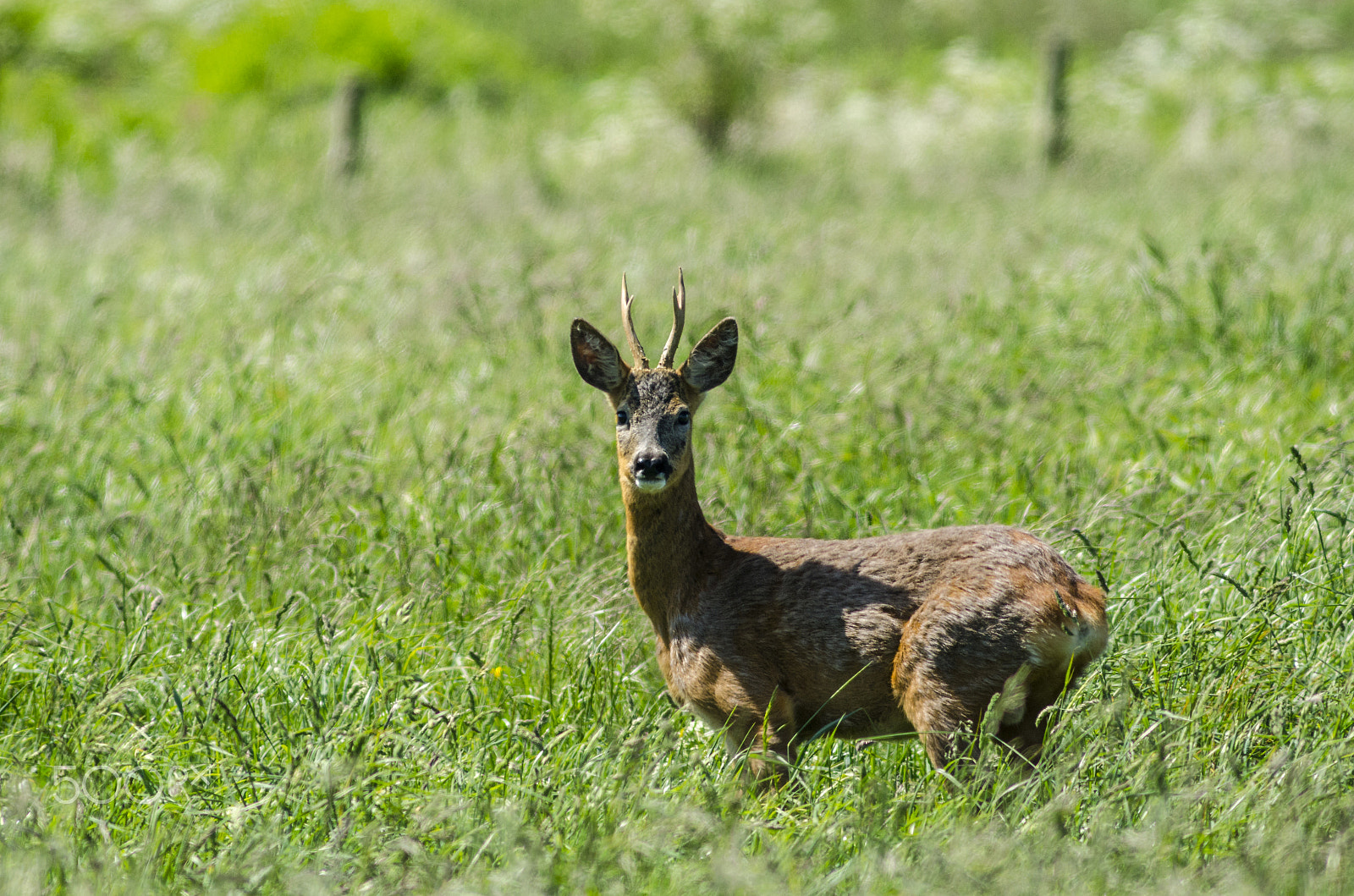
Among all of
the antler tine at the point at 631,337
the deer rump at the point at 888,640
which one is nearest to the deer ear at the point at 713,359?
the antler tine at the point at 631,337

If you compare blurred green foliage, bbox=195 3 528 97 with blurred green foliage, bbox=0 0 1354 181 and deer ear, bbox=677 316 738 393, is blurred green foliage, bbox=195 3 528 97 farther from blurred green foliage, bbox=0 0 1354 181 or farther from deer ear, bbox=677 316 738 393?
deer ear, bbox=677 316 738 393

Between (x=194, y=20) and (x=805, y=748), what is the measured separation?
19.6m

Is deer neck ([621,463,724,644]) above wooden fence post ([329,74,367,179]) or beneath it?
beneath

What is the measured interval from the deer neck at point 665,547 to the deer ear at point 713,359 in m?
0.28

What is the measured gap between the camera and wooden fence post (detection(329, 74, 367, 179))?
1205 cm

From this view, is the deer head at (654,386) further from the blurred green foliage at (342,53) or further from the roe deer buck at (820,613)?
the blurred green foliage at (342,53)

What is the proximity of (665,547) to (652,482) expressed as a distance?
0.35 meters

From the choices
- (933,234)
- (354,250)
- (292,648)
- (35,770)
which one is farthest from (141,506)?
(933,234)

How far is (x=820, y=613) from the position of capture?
3.41 m

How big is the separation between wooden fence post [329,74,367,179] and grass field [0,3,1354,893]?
292 cm

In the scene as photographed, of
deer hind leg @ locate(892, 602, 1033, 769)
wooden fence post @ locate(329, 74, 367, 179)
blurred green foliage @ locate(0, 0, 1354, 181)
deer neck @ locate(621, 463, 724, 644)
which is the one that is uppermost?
blurred green foliage @ locate(0, 0, 1354, 181)

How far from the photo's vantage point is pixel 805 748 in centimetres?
338

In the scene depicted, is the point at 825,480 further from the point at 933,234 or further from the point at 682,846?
the point at 933,234

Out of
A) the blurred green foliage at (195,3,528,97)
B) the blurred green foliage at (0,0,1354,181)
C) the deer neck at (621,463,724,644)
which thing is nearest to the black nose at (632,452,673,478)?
the deer neck at (621,463,724,644)
